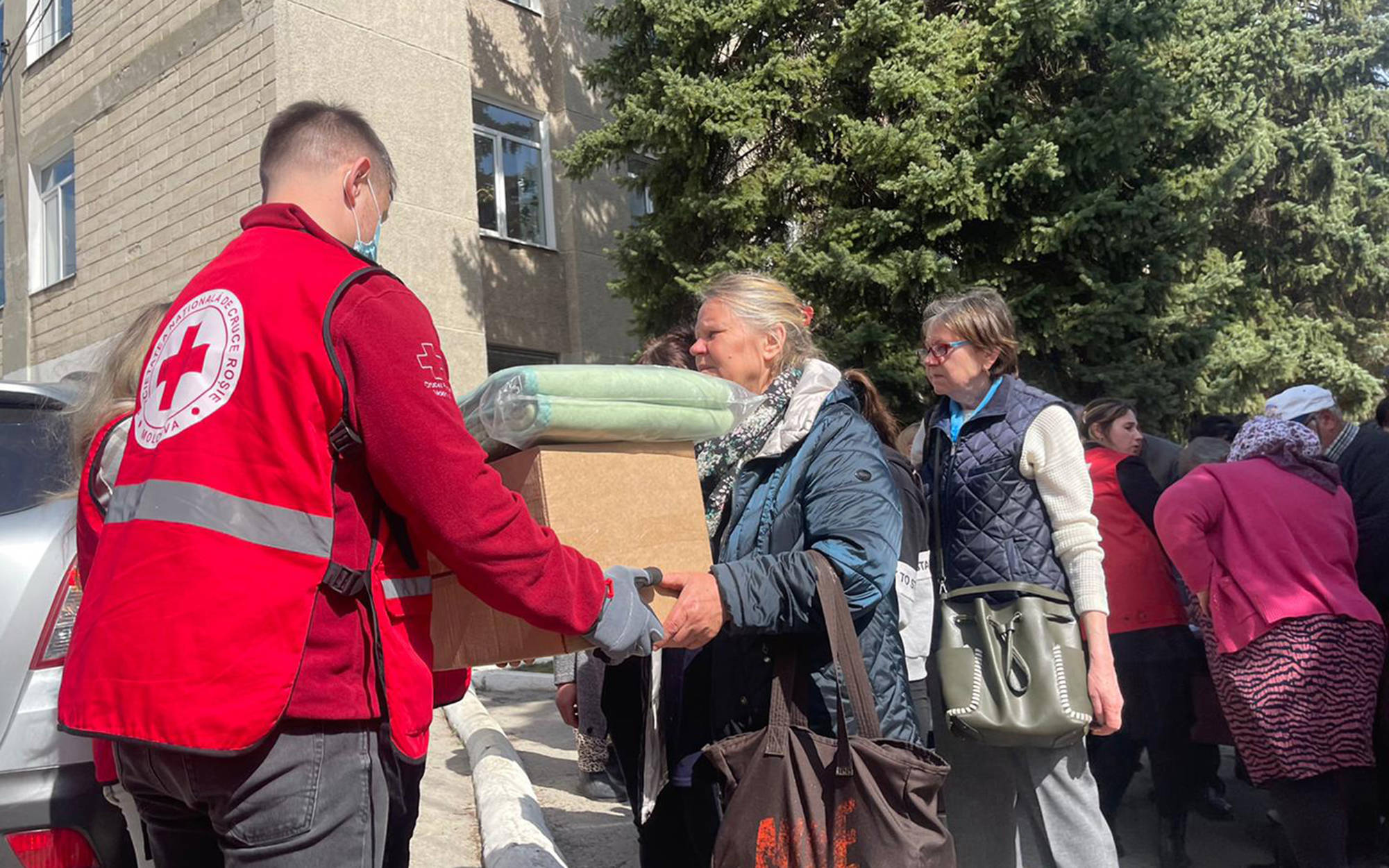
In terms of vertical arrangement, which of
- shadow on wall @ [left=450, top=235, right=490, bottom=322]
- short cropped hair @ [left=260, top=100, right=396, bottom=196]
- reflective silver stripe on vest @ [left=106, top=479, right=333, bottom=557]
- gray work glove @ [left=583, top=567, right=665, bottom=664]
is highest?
shadow on wall @ [left=450, top=235, right=490, bottom=322]

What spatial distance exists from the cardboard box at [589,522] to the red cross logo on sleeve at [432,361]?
33 centimetres

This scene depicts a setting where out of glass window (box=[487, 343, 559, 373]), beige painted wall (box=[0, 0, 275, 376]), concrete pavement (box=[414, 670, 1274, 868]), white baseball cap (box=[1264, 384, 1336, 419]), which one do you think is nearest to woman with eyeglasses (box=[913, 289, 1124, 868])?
concrete pavement (box=[414, 670, 1274, 868])

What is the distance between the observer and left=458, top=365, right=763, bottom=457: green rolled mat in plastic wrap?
2.16 m

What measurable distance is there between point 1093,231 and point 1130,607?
5559 mm

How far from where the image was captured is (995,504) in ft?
11.5

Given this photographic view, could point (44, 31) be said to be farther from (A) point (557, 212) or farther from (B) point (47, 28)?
(A) point (557, 212)

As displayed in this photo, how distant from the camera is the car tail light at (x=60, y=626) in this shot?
267cm

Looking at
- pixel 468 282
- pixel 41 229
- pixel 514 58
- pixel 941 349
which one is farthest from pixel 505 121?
pixel 941 349

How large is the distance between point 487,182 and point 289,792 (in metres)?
13.4

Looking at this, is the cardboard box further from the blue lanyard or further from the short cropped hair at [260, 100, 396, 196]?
the blue lanyard

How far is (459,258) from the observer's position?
1295 centimetres

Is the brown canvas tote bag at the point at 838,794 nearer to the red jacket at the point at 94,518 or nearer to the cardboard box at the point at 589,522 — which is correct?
the cardboard box at the point at 589,522

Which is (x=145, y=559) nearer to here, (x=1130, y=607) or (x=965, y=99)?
(x=1130, y=607)

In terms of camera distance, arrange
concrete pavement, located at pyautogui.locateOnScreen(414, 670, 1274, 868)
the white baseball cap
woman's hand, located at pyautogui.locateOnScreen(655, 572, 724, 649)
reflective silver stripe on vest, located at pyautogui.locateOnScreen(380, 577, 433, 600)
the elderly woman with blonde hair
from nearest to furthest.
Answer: reflective silver stripe on vest, located at pyautogui.locateOnScreen(380, 577, 433, 600), woman's hand, located at pyautogui.locateOnScreen(655, 572, 724, 649), the elderly woman with blonde hair, concrete pavement, located at pyautogui.locateOnScreen(414, 670, 1274, 868), the white baseball cap
